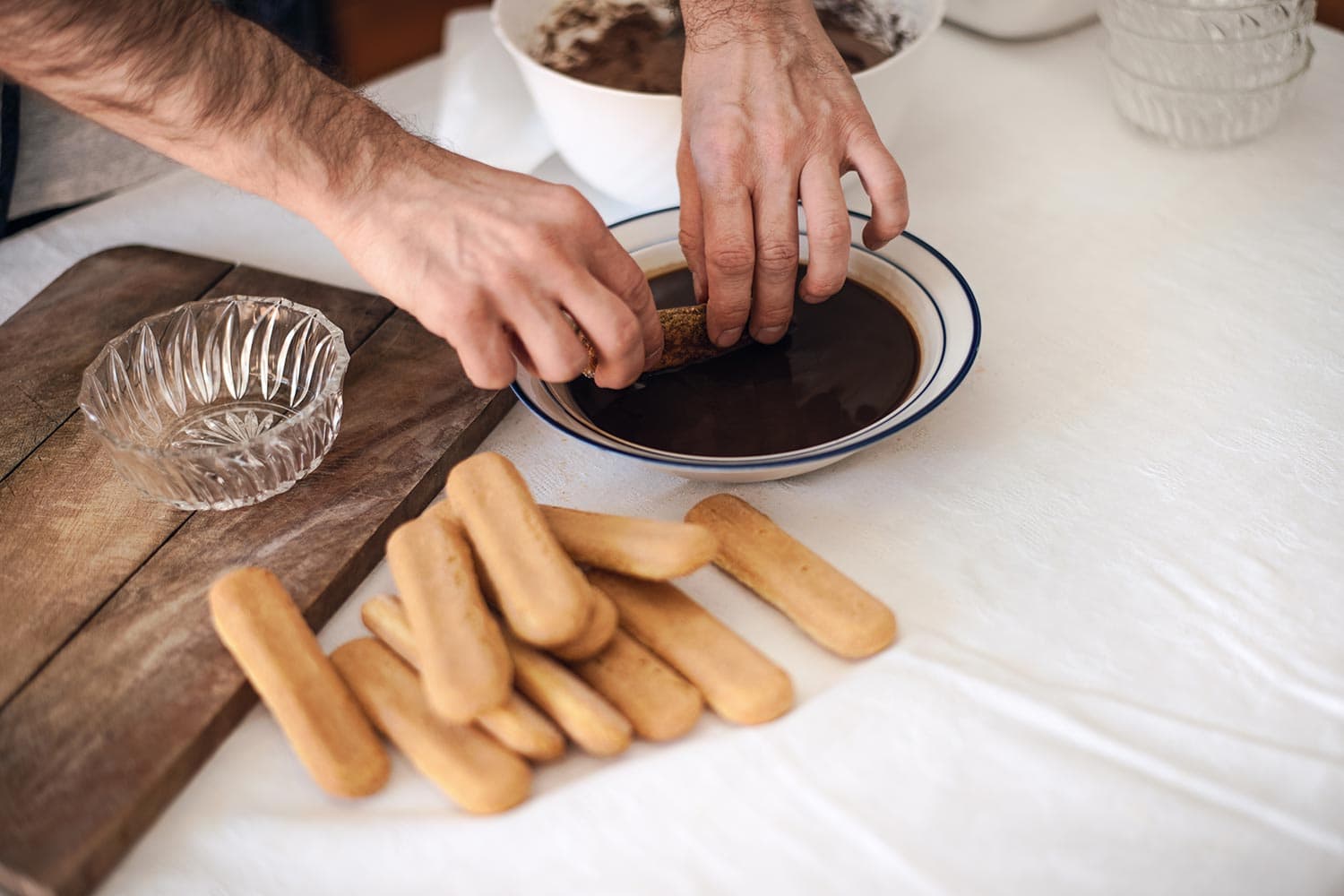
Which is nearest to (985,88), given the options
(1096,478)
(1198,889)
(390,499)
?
(1096,478)

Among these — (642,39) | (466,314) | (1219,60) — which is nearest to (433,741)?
(466,314)

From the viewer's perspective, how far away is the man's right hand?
30.0 inches

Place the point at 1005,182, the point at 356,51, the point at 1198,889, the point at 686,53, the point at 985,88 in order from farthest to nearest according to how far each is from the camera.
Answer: the point at 356,51 < the point at 985,88 < the point at 1005,182 < the point at 686,53 < the point at 1198,889

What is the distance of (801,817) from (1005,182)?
0.82 m

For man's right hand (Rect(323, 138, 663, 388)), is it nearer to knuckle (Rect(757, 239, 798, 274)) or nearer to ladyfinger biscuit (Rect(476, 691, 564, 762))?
knuckle (Rect(757, 239, 798, 274))

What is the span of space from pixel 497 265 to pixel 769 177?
253mm

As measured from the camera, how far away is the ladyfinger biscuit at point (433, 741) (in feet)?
2.13

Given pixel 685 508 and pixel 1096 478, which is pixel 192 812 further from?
pixel 1096 478

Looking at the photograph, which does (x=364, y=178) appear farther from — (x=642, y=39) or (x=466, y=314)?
(x=642, y=39)

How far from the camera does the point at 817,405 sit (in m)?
0.86

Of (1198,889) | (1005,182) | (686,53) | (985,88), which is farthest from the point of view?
(985,88)

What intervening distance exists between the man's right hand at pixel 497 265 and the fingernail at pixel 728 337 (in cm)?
11

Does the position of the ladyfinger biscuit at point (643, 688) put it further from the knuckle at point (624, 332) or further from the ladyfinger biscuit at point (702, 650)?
the knuckle at point (624, 332)

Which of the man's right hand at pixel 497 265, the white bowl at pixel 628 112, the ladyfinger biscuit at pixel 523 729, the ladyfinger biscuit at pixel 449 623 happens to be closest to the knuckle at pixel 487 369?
the man's right hand at pixel 497 265
